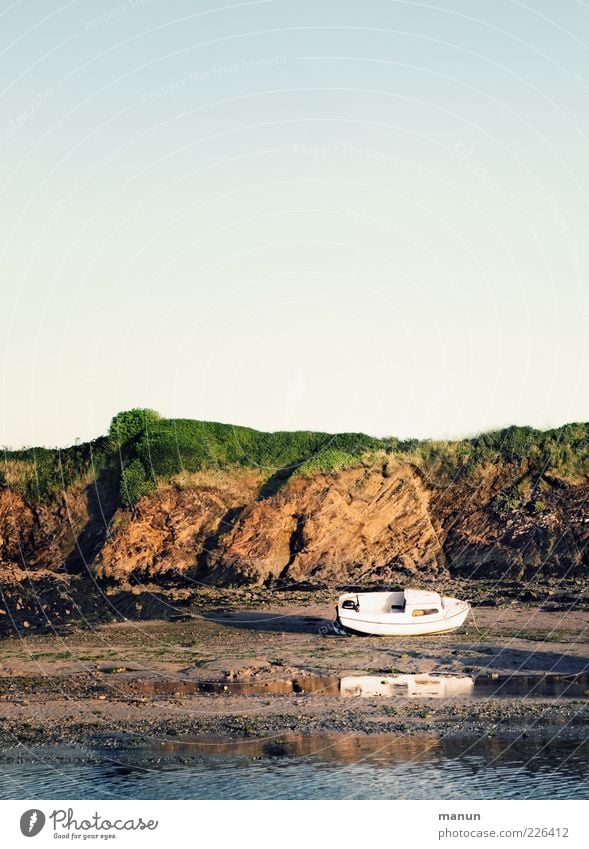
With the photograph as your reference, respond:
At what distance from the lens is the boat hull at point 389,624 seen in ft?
142

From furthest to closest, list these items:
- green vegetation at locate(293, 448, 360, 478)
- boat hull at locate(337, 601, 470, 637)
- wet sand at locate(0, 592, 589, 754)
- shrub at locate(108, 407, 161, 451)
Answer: shrub at locate(108, 407, 161, 451), green vegetation at locate(293, 448, 360, 478), boat hull at locate(337, 601, 470, 637), wet sand at locate(0, 592, 589, 754)

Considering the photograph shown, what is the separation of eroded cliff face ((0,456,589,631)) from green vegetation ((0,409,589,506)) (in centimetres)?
73

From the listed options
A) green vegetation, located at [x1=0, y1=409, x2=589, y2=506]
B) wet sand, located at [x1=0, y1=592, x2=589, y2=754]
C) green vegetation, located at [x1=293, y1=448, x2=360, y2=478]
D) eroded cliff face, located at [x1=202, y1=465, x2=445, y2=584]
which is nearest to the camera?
wet sand, located at [x1=0, y1=592, x2=589, y2=754]

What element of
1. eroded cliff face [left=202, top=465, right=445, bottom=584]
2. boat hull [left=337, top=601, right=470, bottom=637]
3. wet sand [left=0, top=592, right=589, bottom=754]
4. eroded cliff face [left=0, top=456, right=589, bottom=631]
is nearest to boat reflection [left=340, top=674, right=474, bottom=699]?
wet sand [left=0, top=592, right=589, bottom=754]

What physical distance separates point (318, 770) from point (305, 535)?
34.1 metres

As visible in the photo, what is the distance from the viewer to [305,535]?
6062cm

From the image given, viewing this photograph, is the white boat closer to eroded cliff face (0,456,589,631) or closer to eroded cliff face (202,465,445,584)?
eroded cliff face (0,456,589,631)

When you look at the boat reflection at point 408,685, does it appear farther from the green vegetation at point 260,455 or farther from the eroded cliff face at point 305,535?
the green vegetation at point 260,455

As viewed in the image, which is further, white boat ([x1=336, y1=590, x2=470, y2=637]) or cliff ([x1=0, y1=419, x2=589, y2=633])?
cliff ([x1=0, y1=419, x2=589, y2=633])

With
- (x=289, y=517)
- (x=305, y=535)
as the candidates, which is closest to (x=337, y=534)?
(x=305, y=535)

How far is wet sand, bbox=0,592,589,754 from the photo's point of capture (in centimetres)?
3078

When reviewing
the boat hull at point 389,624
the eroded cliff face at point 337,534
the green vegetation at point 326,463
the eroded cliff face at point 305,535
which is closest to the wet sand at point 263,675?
the boat hull at point 389,624

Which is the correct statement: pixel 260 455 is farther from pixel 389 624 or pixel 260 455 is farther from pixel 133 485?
pixel 389 624

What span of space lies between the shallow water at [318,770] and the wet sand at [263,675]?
1140 millimetres
